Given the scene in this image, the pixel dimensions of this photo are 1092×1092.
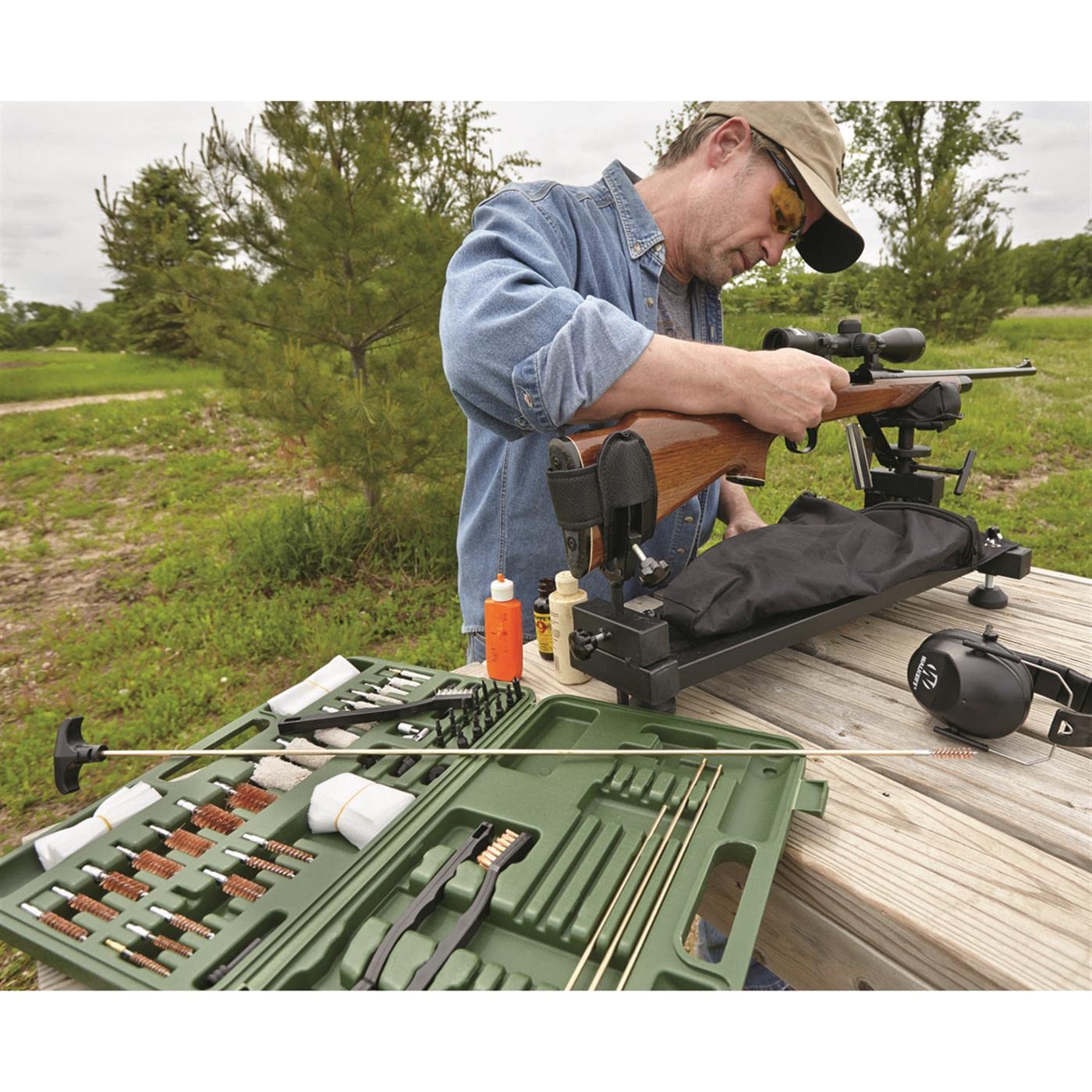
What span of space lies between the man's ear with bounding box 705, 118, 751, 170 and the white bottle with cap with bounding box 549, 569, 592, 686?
119 centimetres

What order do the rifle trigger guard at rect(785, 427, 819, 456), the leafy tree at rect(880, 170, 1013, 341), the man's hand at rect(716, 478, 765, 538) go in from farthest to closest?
the leafy tree at rect(880, 170, 1013, 341) < the man's hand at rect(716, 478, 765, 538) < the rifle trigger guard at rect(785, 427, 819, 456)

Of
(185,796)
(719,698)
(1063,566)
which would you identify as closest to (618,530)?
(719,698)

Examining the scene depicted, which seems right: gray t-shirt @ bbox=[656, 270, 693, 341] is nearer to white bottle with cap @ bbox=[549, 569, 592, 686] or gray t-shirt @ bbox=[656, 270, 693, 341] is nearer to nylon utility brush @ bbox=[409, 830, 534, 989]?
white bottle with cap @ bbox=[549, 569, 592, 686]

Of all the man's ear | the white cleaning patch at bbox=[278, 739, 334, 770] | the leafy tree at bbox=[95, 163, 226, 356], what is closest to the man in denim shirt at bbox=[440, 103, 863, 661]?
the man's ear

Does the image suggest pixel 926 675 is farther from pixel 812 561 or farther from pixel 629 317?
pixel 629 317

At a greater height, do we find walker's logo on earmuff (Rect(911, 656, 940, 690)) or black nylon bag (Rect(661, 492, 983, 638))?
black nylon bag (Rect(661, 492, 983, 638))

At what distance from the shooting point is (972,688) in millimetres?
1147

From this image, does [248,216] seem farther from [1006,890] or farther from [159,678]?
[1006,890]

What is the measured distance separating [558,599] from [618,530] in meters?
0.30

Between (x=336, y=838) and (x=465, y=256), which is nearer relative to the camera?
(x=336, y=838)

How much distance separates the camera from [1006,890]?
2.89ft

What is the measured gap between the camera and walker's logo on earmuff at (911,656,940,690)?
1.20 m

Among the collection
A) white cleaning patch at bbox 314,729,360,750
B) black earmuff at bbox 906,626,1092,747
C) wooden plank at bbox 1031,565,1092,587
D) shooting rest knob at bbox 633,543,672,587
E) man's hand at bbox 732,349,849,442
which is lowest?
white cleaning patch at bbox 314,729,360,750

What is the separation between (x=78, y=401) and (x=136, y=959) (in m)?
10.6
